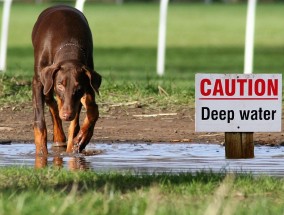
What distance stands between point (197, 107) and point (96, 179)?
91.9 inches

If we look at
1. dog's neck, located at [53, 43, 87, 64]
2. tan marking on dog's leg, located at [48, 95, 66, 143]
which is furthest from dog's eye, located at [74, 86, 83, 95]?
tan marking on dog's leg, located at [48, 95, 66, 143]

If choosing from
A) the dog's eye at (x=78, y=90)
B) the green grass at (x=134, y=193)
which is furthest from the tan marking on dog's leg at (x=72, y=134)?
the green grass at (x=134, y=193)

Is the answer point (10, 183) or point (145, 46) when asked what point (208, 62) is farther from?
point (10, 183)

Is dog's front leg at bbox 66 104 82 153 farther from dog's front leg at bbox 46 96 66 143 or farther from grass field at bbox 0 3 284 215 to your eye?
grass field at bbox 0 3 284 215

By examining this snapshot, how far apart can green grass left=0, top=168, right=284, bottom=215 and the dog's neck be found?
2.32 m

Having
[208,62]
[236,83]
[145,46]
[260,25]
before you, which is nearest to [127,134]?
[236,83]

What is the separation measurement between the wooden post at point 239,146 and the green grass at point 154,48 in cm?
374

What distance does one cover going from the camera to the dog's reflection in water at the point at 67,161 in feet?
38.5

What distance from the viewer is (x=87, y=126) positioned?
13.1 m

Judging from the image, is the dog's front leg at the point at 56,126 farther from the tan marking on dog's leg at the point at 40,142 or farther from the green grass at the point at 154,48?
the green grass at the point at 154,48

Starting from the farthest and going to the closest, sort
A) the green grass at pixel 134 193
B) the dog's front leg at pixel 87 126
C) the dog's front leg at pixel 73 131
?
the dog's front leg at pixel 73 131 → the dog's front leg at pixel 87 126 → the green grass at pixel 134 193

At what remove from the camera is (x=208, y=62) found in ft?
104

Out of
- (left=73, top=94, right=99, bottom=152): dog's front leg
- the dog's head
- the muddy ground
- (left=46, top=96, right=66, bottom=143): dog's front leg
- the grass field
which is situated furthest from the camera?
the muddy ground

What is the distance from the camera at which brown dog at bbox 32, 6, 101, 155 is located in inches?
491
